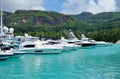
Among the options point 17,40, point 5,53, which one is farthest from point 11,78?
point 17,40

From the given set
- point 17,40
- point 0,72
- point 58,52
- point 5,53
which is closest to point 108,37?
point 17,40

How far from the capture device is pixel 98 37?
156 metres

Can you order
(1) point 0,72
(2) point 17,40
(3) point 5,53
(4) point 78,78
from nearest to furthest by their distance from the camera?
(4) point 78,78 → (1) point 0,72 → (3) point 5,53 → (2) point 17,40

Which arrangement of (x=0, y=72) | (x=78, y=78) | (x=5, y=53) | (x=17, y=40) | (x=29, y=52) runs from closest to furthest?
(x=78, y=78)
(x=0, y=72)
(x=5, y=53)
(x=29, y=52)
(x=17, y=40)

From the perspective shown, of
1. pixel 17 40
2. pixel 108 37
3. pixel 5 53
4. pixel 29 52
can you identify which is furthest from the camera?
pixel 108 37

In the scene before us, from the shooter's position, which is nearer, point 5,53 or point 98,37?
point 5,53

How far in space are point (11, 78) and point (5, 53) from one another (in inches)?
588

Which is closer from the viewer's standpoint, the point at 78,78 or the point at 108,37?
the point at 78,78

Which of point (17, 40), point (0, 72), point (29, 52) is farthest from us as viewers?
point (17, 40)

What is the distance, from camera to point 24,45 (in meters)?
60.5

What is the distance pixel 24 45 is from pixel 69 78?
108 ft

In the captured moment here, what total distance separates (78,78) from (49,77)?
280 centimetres

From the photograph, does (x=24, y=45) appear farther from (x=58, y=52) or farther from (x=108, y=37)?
(x=108, y=37)

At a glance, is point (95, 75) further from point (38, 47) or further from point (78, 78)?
point (38, 47)
